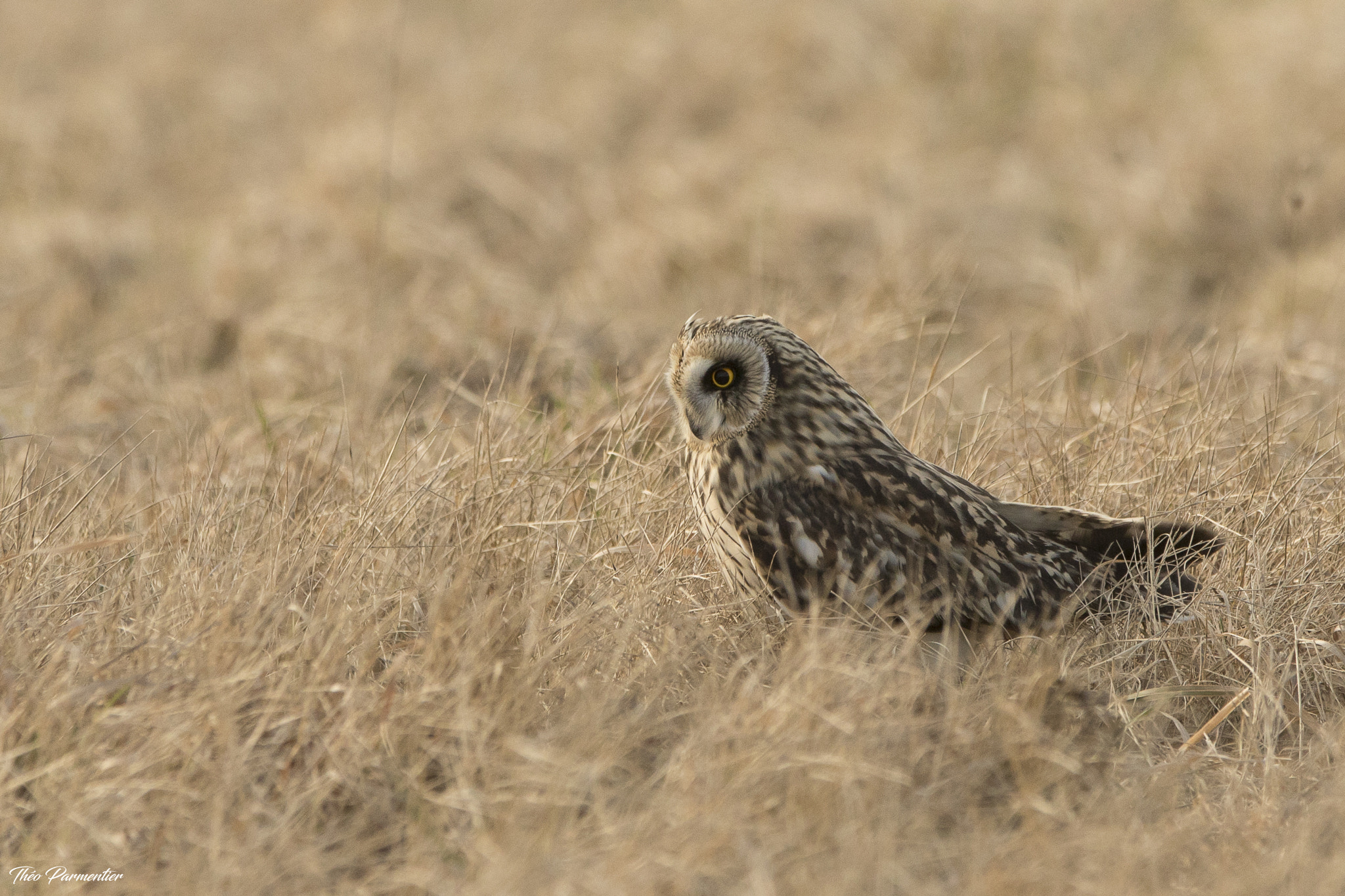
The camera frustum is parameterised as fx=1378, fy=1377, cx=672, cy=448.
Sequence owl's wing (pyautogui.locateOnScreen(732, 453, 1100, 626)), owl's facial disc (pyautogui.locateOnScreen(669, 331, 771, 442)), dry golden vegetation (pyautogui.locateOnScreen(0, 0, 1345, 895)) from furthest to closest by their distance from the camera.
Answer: owl's facial disc (pyautogui.locateOnScreen(669, 331, 771, 442)) < owl's wing (pyautogui.locateOnScreen(732, 453, 1100, 626)) < dry golden vegetation (pyautogui.locateOnScreen(0, 0, 1345, 895))

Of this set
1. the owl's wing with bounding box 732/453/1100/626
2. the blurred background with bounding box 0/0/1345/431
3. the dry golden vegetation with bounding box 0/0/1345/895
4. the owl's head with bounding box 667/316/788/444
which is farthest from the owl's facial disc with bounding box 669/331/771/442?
the blurred background with bounding box 0/0/1345/431

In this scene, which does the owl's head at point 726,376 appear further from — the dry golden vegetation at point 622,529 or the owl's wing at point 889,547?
the dry golden vegetation at point 622,529

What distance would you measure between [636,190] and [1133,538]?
665 cm

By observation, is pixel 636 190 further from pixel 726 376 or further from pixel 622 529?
pixel 726 376

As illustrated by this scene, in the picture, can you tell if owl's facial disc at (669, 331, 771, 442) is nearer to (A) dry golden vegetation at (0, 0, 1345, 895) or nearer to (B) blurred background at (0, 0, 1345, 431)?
(A) dry golden vegetation at (0, 0, 1345, 895)

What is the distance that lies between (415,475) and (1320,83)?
785cm

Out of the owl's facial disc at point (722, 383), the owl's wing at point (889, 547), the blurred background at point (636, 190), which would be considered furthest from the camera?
the blurred background at point (636, 190)

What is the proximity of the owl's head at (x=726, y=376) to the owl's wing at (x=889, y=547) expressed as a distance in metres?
0.18

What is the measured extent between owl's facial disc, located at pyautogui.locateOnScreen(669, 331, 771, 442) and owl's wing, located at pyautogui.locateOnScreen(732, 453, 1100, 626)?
176 mm

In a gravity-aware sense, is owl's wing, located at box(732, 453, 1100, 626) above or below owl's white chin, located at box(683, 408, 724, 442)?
below

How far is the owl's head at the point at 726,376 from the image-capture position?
3.14 m

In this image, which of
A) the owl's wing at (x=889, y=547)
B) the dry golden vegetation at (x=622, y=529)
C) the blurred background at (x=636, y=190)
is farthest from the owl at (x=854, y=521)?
the blurred background at (x=636, y=190)

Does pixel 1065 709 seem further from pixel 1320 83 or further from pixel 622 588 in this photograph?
pixel 1320 83

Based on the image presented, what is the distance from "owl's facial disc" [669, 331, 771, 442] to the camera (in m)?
3.14
